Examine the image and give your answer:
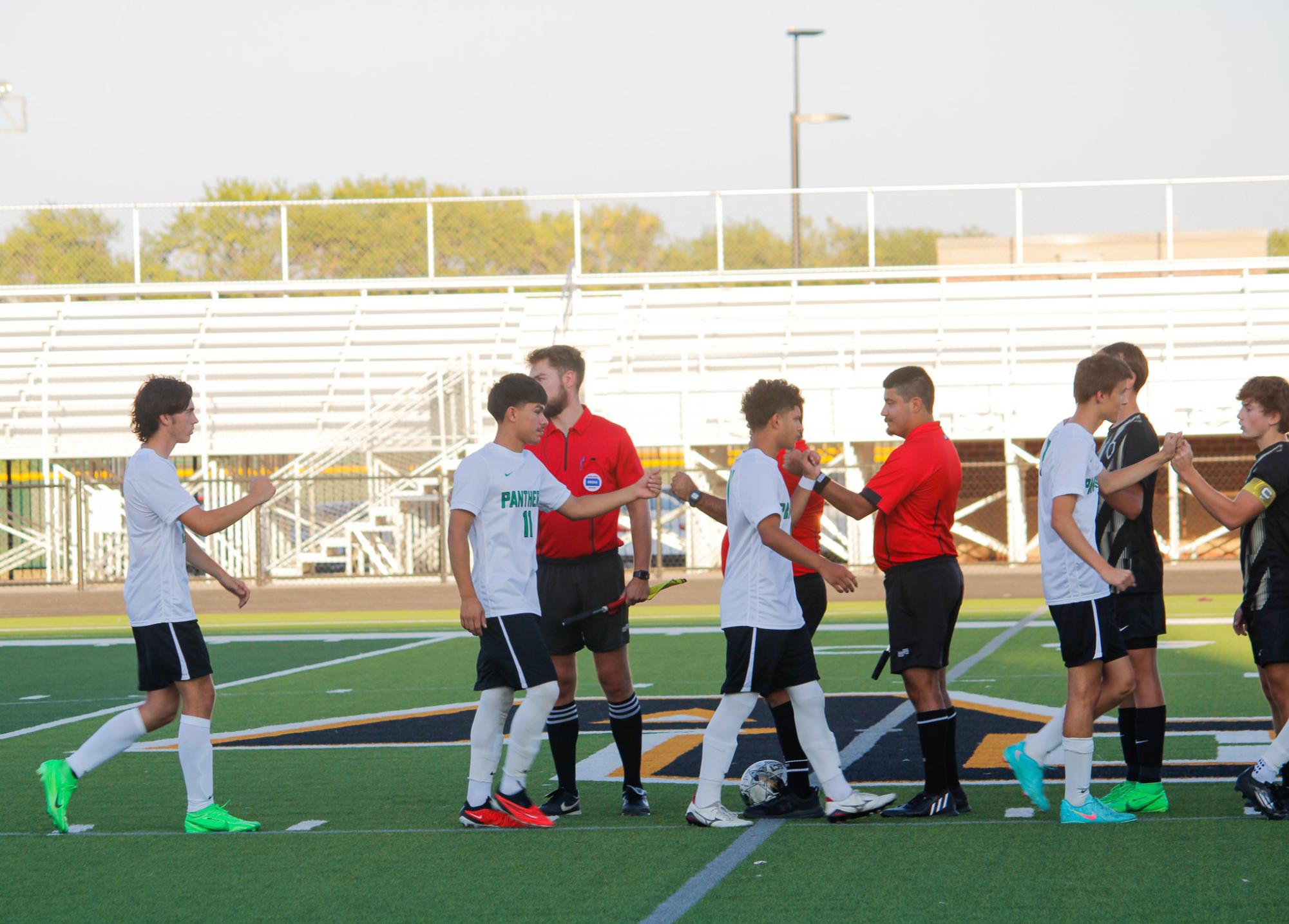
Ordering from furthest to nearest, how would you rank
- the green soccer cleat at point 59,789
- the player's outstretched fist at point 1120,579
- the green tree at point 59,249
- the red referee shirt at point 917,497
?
the green tree at point 59,249, the green soccer cleat at point 59,789, the red referee shirt at point 917,497, the player's outstretched fist at point 1120,579

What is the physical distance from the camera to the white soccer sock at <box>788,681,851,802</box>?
602 cm

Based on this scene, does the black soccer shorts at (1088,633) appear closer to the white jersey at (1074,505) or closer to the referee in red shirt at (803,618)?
the white jersey at (1074,505)

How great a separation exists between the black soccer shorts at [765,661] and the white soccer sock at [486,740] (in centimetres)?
90

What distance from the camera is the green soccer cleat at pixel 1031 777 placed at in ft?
20.4

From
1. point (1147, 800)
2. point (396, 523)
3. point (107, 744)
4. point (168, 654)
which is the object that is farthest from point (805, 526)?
point (396, 523)

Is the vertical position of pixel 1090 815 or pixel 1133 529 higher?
pixel 1133 529

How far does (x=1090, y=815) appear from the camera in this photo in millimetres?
5938

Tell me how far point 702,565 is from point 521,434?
17.2 meters

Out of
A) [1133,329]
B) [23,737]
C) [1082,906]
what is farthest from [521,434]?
[1133,329]

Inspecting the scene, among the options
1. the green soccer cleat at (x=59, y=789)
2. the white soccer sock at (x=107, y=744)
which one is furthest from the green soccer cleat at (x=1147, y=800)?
the green soccer cleat at (x=59, y=789)

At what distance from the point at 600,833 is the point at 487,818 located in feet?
1.59

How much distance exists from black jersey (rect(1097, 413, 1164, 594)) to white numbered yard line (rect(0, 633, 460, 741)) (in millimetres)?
4826

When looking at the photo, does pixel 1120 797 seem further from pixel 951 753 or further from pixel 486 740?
pixel 486 740

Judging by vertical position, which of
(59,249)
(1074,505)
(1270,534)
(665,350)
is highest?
(59,249)
